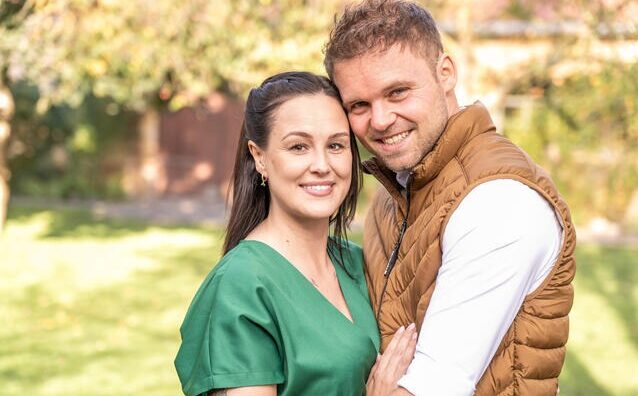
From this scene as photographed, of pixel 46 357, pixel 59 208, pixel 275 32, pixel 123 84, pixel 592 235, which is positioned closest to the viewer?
pixel 46 357

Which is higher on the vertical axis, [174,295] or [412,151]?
[412,151]

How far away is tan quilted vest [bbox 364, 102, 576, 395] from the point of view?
2498mm

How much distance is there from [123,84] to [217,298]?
1038cm

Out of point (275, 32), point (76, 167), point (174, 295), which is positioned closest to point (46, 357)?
point (174, 295)

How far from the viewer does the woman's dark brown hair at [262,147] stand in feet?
9.32

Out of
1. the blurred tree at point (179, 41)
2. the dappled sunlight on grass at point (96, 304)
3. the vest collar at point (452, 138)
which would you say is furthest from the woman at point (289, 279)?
the blurred tree at point (179, 41)

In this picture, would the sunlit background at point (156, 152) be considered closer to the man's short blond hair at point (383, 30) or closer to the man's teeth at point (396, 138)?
the man's short blond hair at point (383, 30)

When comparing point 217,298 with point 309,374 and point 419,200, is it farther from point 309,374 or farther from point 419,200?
point 419,200

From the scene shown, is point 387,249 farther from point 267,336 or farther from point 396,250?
point 267,336

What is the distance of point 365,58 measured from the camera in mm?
2723

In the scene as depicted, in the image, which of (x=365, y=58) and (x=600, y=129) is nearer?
(x=365, y=58)

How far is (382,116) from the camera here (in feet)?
9.00

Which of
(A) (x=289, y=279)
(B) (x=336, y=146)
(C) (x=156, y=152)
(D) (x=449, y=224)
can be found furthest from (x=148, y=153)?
(D) (x=449, y=224)

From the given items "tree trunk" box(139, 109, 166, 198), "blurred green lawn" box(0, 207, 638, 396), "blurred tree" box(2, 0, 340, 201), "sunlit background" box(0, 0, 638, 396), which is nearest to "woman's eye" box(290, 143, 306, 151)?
"sunlit background" box(0, 0, 638, 396)
